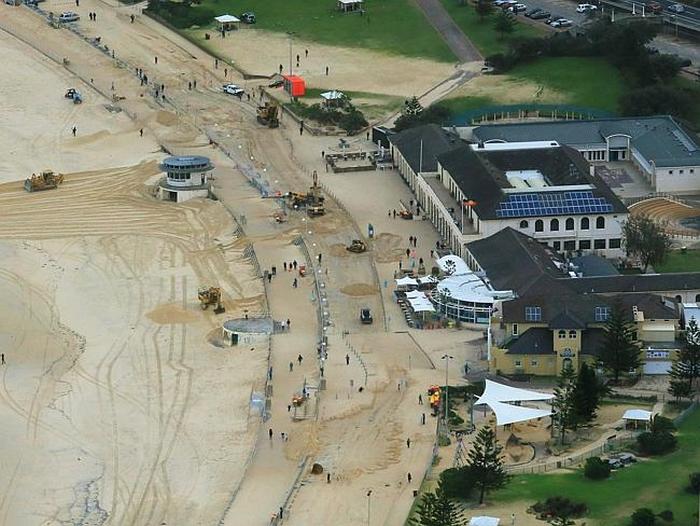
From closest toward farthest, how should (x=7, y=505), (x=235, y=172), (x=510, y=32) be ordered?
1. (x=7, y=505)
2. (x=235, y=172)
3. (x=510, y=32)

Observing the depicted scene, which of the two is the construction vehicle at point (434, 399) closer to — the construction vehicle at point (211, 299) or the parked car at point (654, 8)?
the construction vehicle at point (211, 299)

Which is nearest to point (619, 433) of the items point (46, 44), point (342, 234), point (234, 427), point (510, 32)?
point (234, 427)

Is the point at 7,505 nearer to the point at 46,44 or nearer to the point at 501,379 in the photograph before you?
the point at 501,379

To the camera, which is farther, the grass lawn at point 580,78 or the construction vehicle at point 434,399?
the grass lawn at point 580,78

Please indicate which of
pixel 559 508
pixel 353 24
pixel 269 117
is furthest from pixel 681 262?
pixel 353 24

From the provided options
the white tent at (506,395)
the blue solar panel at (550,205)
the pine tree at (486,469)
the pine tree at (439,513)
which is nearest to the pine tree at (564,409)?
the white tent at (506,395)

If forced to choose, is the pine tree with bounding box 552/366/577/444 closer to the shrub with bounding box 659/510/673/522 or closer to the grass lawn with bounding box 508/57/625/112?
the shrub with bounding box 659/510/673/522
